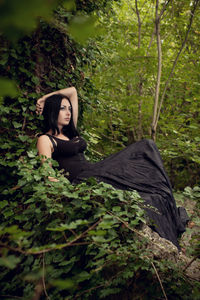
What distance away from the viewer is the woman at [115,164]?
2293 millimetres

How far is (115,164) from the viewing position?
2516mm

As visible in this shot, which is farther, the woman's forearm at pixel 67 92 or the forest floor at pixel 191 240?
the woman's forearm at pixel 67 92

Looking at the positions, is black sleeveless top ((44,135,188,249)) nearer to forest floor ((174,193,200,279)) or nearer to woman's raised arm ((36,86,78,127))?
forest floor ((174,193,200,279))

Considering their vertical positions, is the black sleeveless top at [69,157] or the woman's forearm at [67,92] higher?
the woman's forearm at [67,92]

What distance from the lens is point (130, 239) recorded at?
1636 millimetres

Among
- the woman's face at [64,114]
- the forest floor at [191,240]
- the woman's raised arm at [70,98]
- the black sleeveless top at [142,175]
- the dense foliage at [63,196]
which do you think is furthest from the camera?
the woman's face at [64,114]

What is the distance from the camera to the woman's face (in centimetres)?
295

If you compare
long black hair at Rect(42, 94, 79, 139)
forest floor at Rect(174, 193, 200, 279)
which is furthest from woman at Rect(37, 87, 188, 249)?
forest floor at Rect(174, 193, 200, 279)

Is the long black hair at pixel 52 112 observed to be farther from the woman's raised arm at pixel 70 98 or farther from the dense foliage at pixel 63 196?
the dense foliage at pixel 63 196

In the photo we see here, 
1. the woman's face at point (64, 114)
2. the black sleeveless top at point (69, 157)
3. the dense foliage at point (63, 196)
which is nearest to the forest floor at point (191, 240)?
the dense foliage at point (63, 196)

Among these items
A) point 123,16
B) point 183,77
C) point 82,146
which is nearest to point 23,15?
point 82,146

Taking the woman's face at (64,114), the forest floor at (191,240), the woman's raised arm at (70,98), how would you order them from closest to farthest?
the forest floor at (191,240) → the woman's raised arm at (70,98) → the woman's face at (64,114)

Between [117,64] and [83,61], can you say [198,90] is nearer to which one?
[117,64]

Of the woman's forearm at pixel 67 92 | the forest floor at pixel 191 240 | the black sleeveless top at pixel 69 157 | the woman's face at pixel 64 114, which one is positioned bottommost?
the forest floor at pixel 191 240
